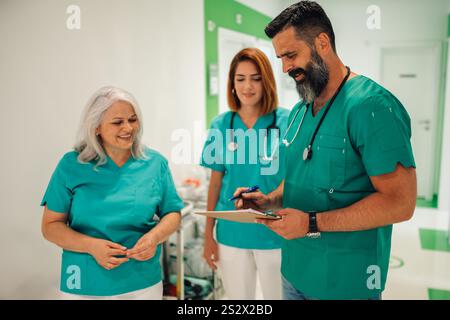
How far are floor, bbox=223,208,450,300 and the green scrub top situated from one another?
4.20 feet

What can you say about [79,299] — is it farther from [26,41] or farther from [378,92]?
[378,92]

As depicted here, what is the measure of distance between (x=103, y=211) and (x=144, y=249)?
0.62 feet

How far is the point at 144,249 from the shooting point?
1.33 metres

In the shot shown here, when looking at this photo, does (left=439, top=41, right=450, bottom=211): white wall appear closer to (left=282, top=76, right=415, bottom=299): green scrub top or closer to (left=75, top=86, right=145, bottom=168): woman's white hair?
(left=282, top=76, right=415, bottom=299): green scrub top

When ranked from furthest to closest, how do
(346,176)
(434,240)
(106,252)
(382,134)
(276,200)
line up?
(434,240) → (276,200) → (106,252) → (346,176) → (382,134)

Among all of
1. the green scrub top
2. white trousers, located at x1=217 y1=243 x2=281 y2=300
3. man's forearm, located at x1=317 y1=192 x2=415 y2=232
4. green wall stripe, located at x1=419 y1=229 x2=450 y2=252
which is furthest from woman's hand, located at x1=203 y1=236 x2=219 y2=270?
green wall stripe, located at x1=419 y1=229 x2=450 y2=252

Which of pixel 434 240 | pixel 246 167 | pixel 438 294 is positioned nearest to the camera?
pixel 246 167

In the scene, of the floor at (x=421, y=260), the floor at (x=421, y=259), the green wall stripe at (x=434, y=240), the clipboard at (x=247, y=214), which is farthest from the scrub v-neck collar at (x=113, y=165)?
the green wall stripe at (x=434, y=240)

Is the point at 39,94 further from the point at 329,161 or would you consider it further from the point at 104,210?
the point at 329,161

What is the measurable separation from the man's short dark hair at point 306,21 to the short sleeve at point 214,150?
2.36ft

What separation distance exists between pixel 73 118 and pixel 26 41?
33cm

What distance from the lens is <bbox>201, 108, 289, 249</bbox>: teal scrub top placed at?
166 cm

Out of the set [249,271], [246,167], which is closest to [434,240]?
[249,271]

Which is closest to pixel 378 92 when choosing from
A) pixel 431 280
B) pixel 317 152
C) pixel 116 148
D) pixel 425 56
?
pixel 317 152
